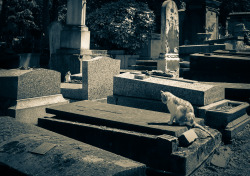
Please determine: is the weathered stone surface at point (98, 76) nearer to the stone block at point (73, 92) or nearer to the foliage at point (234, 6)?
the stone block at point (73, 92)

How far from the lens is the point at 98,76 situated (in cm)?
625

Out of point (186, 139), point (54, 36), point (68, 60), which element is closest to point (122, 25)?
point (54, 36)

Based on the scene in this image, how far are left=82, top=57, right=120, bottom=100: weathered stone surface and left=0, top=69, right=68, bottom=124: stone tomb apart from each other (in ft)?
3.18

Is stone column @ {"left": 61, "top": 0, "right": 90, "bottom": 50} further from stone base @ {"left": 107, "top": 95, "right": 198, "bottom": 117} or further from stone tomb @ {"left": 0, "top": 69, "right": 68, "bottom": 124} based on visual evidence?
stone tomb @ {"left": 0, "top": 69, "right": 68, "bottom": 124}

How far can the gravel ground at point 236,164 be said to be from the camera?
349 centimetres

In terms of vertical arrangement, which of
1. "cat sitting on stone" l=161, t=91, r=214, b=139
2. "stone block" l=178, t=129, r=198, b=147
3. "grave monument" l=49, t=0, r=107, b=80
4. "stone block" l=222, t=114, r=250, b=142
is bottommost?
"stone block" l=222, t=114, r=250, b=142

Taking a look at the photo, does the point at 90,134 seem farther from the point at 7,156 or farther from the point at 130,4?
the point at 130,4

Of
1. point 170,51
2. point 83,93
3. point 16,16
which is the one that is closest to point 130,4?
point 170,51

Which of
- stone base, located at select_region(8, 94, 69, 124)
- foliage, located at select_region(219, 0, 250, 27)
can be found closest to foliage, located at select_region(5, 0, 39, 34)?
foliage, located at select_region(219, 0, 250, 27)

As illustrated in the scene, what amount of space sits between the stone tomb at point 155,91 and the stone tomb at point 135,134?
2.72 ft

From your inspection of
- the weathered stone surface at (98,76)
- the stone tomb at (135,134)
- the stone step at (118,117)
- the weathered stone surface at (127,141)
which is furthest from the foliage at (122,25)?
the weathered stone surface at (127,141)

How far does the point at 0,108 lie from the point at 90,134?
6.72ft

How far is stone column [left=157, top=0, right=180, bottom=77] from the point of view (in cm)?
906

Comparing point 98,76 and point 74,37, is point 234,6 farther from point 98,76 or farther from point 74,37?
point 98,76
